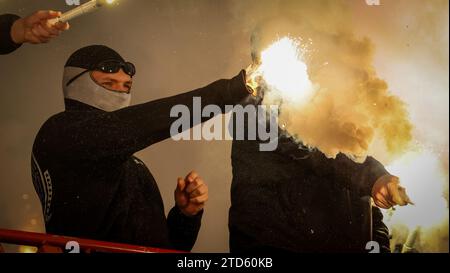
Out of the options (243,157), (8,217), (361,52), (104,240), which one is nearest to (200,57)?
(243,157)

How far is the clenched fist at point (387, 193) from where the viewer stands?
144 inches

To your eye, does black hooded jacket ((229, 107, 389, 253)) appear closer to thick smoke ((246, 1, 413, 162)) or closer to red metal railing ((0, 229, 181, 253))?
thick smoke ((246, 1, 413, 162))

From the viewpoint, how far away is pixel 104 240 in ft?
11.1

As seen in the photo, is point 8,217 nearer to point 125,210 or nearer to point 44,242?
point 44,242

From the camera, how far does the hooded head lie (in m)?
3.55

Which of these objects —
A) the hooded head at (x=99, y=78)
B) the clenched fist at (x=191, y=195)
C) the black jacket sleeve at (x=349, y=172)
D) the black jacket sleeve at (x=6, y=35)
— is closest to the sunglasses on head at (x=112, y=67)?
the hooded head at (x=99, y=78)

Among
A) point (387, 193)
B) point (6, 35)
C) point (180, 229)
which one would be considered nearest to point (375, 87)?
point (387, 193)

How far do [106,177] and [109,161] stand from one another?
4.6 inches

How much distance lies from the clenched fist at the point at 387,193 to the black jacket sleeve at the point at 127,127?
48.5 inches

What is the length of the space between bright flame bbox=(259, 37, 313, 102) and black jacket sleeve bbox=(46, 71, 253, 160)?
227mm

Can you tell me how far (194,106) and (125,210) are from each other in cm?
91

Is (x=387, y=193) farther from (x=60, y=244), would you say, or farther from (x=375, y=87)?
(x=60, y=244)

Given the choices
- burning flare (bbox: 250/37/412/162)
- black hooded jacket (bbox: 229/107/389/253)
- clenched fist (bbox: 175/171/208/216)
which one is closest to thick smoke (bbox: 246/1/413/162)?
burning flare (bbox: 250/37/412/162)

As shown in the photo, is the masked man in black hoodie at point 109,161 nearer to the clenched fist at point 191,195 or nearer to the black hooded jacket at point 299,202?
the clenched fist at point 191,195
